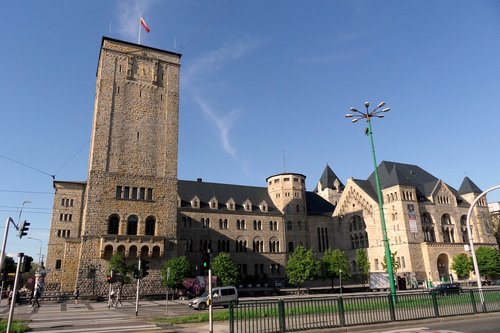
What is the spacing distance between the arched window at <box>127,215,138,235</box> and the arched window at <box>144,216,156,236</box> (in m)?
1.40

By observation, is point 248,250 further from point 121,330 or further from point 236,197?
point 121,330

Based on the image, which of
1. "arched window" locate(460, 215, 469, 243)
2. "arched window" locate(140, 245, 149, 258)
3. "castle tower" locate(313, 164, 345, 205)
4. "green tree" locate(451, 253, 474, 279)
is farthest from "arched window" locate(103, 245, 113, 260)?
"castle tower" locate(313, 164, 345, 205)

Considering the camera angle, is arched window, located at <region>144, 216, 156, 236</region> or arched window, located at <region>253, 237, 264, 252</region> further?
arched window, located at <region>253, 237, 264, 252</region>

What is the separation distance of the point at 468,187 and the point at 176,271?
59671 millimetres

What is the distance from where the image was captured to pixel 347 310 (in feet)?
48.3

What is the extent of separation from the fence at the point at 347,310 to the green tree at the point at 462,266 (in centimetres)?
4435

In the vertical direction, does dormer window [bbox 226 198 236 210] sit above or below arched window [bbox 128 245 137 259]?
above

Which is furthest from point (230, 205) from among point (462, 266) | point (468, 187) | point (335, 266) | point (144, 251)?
point (468, 187)

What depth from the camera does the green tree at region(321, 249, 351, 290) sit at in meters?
53.1

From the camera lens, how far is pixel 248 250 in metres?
65.3

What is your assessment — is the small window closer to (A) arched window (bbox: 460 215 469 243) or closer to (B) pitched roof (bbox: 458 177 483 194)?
(A) arched window (bbox: 460 215 469 243)

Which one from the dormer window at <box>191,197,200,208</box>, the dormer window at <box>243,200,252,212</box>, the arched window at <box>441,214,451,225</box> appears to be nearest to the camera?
the arched window at <box>441,214,451,225</box>

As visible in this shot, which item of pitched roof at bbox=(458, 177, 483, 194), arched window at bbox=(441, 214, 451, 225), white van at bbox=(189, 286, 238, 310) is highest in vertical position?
pitched roof at bbox=(458, 177, 483, 194)

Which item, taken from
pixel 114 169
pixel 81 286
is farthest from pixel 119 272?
pixel 114 169
